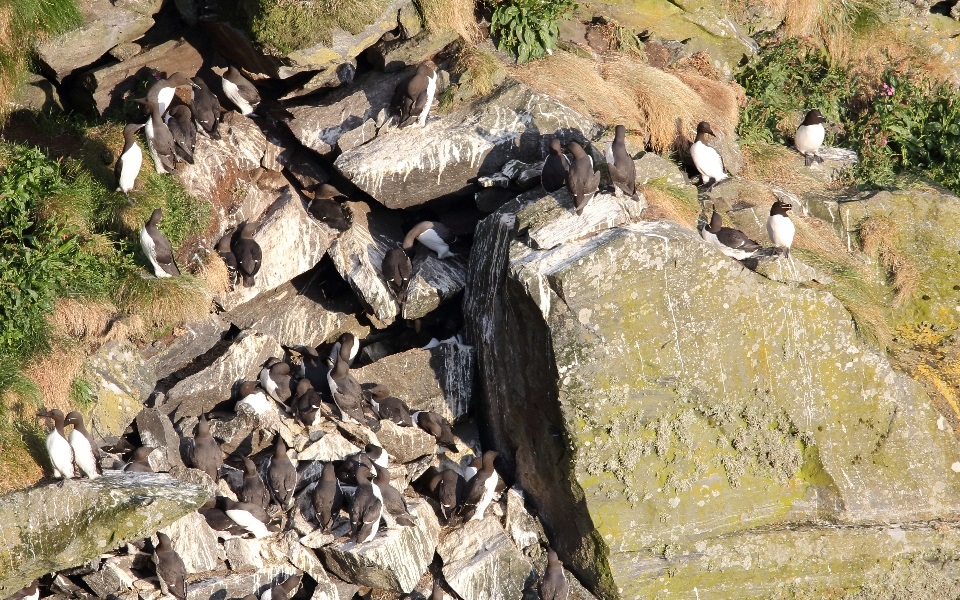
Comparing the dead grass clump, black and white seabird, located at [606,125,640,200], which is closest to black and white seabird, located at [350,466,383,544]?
black and white seabird, located at [606,125,640,200]

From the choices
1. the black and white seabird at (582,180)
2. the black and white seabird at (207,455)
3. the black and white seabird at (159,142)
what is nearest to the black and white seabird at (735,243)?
the black and white seabird at (582,180)

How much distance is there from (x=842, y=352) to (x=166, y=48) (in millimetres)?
8273

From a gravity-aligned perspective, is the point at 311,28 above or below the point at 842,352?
above

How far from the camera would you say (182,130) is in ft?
37.5

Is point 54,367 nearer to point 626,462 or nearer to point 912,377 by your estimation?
point 626,462

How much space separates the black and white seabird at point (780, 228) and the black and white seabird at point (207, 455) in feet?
18.8

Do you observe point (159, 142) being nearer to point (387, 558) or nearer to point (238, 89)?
point (238, 89)

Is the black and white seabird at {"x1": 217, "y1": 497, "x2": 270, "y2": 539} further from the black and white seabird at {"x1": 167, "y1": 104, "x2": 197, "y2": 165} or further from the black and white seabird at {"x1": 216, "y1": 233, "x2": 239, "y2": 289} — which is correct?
the black and white seabird at {"x1": 167, "y1": 104, "x2": 197, "y2": 165}

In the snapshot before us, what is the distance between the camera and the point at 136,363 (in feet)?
34.6

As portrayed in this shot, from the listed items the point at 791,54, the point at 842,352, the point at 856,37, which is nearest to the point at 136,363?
the point at 842,352

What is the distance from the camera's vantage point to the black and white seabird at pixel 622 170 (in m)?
10.2

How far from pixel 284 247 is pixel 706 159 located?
15.4 ft

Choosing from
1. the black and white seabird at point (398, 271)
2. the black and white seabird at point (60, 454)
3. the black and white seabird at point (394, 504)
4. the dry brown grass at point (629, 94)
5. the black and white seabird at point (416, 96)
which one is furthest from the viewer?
the dry brown grass at point (629, 94)

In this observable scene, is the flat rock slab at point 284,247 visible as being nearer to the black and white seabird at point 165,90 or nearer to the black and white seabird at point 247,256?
the black and white seabird at point 247,256
